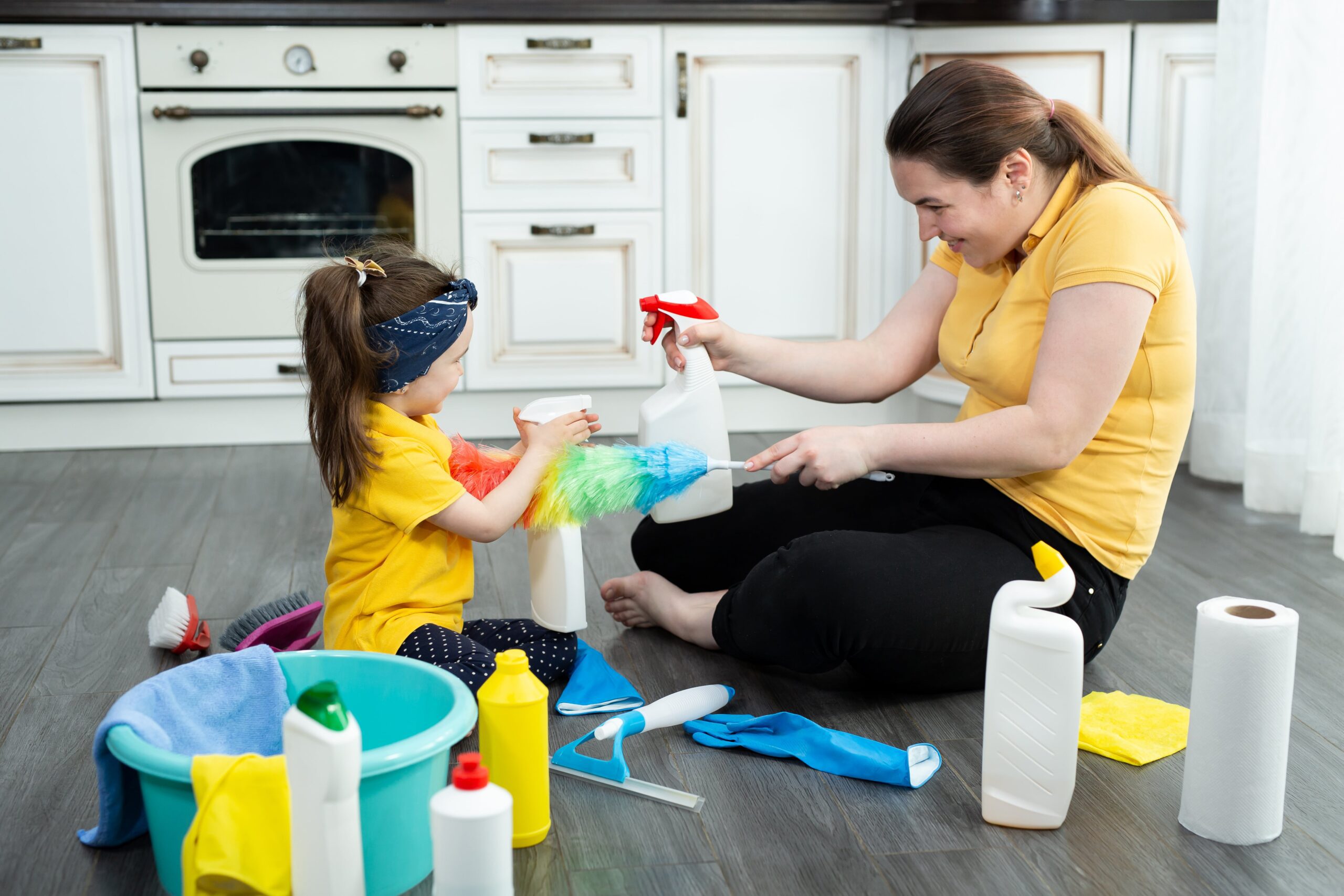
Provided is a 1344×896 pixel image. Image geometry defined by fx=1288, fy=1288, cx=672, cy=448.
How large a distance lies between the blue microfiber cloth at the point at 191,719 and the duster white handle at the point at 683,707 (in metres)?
0.34

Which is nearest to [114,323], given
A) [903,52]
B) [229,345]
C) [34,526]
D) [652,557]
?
[229,345]

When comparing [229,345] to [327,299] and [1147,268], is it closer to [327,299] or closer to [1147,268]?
[327,299]

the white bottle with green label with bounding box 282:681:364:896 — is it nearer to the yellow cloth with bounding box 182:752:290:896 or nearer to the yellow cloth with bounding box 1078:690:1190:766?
the yellow cloth with bounding box 182:752:290:896

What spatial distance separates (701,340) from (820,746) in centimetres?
52

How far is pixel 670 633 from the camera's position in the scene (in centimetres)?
173

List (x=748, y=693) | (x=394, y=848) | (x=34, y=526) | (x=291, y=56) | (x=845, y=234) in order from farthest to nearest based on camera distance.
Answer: (x=845, y=234) → (x=291, y=56) → (x=34, y=526) → (x=748, y=693) → (x=394, y=848)

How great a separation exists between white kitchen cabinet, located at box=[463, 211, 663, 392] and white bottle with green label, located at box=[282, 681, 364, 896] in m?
1.94

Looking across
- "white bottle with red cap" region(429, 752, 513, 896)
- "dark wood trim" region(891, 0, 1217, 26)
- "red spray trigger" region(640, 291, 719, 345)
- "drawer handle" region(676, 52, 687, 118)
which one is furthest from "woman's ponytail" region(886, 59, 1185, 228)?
"drawer handle" region(676, 52, 687, 118)

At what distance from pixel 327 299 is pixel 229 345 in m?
1.56

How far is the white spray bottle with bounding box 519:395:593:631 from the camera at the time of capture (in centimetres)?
153

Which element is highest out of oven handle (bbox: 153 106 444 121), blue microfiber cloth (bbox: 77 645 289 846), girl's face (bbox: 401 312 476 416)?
oven handle (bbox: 153 106 444 121)

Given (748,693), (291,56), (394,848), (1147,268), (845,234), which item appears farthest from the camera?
(845,234)

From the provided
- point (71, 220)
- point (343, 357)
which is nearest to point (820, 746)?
point (343, 357)

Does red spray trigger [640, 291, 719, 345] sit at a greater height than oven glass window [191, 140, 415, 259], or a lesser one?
lesser
